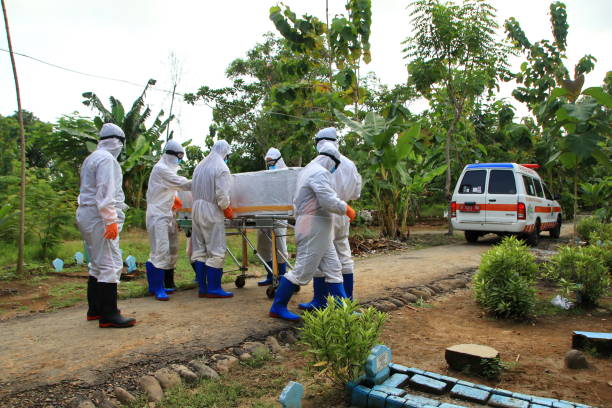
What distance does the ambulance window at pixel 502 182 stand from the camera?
11.1 meters

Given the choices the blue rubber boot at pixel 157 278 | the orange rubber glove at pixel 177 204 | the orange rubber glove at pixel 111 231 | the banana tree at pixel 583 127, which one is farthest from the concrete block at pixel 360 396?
the banana tree at pixel 583 127

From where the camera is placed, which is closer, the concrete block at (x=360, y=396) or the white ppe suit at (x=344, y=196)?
the concrete block at (x=360, y=396)

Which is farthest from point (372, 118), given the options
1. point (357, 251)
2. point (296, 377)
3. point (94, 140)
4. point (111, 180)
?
point (94, 140)

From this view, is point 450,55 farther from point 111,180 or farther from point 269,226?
point 111,180

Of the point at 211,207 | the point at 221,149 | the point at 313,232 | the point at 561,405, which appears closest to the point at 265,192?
the point at 211,207

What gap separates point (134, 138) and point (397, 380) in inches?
583

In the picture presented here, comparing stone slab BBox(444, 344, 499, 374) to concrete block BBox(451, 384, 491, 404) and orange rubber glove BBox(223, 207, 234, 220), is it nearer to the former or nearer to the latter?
concrete block BBox(451, 384, 491, 404)

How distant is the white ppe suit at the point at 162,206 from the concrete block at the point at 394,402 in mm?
3916

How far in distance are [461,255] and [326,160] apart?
6099 millimetres

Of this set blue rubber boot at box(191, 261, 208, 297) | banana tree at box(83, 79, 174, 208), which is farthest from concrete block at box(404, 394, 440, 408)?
banana tree at box(83, 79, 174, 208)

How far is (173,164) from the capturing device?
6363mm

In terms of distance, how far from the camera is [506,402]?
291 cm

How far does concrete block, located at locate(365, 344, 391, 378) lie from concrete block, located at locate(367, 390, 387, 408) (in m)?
0.13

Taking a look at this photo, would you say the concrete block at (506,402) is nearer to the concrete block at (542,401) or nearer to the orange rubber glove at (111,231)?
the concrete block at (542,401)
